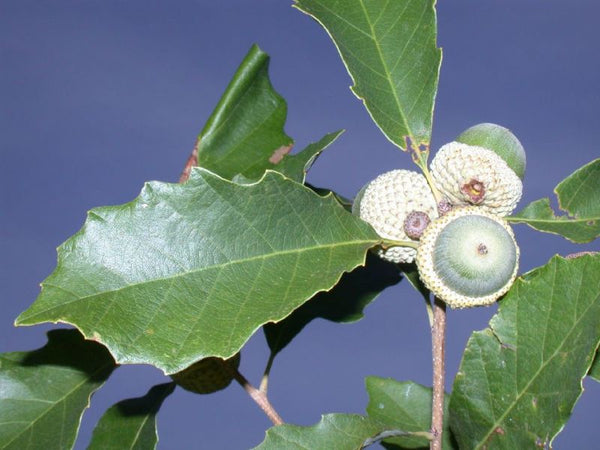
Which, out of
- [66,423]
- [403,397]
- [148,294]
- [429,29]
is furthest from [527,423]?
[66,423]

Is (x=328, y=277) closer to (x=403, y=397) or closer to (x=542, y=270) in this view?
(x=542, y=270)

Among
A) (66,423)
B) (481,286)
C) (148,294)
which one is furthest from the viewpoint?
(66,423)

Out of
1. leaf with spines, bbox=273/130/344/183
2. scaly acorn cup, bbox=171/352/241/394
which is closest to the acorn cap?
leaf with spines, bbox=273/130/344/183

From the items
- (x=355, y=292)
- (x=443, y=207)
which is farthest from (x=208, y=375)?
(x=443, y=207)

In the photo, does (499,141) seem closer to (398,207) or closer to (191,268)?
(398,207)

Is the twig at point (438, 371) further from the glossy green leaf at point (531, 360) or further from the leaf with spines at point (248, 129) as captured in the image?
the leaf with spines at point (248, 129)

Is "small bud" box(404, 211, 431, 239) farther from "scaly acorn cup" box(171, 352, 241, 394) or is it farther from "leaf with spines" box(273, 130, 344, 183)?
"scaly acorn cup" box(171, 352, 241, 394)
